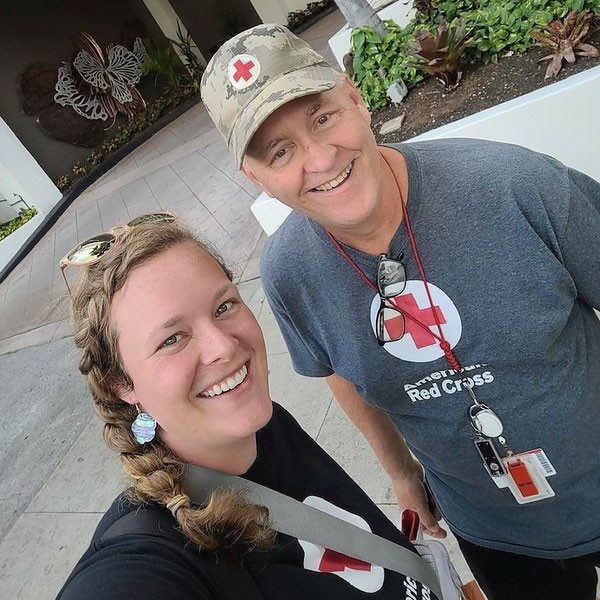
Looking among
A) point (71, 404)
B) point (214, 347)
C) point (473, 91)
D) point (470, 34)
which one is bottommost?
point (71, 404)

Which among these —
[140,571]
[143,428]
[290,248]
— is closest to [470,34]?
[290,248]

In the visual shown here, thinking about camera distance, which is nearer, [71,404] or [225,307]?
[225,307]

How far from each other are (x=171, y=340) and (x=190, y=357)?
49 mm

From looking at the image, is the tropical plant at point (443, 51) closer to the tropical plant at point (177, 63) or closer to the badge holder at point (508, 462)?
the badge holder at point (508, 462)

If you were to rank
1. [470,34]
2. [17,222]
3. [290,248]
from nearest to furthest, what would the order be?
[290,248]
[470,34]
[17,222]

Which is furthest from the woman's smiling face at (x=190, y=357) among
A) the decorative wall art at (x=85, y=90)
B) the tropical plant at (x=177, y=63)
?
the tropical plant at (x=177, y=63)

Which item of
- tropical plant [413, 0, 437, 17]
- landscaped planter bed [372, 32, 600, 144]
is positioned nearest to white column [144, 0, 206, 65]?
tropical plant [413, 0, 437, 17]

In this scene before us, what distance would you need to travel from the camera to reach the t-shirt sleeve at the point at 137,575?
902 mm

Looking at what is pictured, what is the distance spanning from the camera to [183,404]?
1105 mm

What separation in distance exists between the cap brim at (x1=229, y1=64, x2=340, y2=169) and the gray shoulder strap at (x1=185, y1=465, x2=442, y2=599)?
720mm

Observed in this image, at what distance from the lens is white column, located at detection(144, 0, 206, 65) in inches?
602

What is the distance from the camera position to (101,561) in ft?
3.08

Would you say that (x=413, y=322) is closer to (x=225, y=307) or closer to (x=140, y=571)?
(x=225, y=307)

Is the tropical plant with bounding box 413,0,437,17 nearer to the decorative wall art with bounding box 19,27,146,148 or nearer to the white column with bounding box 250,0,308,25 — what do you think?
the decorative wall art with bounding box 19,27,146,148
